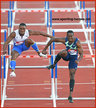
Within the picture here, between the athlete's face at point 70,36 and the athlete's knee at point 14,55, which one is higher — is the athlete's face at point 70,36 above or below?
above

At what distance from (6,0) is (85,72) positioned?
669cm

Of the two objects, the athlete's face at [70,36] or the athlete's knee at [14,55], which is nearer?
the athlete's face at [70,36]

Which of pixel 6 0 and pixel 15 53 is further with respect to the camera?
pixel 6 0

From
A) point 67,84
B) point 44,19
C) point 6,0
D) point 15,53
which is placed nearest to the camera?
point 15,53

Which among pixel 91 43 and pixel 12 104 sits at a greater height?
pixel 91 43

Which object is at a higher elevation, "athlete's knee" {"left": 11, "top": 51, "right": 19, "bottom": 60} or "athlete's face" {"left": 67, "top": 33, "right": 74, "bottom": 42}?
"athlete's face" {"left": 67, "top": 33, "right": 74, "bottom": 42}

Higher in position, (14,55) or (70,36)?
(70,36)

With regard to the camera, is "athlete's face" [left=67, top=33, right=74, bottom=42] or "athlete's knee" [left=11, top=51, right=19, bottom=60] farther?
"athlete's knee" [left=11, top=51, right=19, bottom=60]

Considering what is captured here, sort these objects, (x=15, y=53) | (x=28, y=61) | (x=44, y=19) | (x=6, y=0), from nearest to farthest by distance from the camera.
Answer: (x=15, y=53), (x=28, y=61), (x=44, y=19), (x=6, y=0)

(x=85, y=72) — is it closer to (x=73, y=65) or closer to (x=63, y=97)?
(x=63, y=97)

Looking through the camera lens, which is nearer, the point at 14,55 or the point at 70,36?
the point at 70,36

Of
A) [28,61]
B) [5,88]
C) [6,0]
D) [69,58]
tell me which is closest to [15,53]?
[69,58]

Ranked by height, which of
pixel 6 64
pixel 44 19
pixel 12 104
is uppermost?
pixel 44 19

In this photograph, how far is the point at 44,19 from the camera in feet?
81.0
